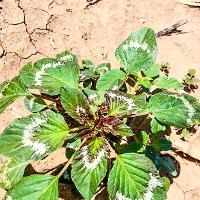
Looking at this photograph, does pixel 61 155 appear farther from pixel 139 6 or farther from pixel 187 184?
pixel 139 6

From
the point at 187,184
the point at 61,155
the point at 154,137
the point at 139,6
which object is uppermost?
the point at 139,6

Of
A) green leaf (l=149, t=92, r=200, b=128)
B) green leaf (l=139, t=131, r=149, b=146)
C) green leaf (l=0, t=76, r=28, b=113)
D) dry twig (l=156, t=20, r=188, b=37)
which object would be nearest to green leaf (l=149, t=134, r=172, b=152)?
green leaf (l=139, t=131, r=149, b=146)

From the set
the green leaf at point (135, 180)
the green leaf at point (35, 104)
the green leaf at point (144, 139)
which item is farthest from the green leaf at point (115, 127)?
the green leaf at point (35, 104)

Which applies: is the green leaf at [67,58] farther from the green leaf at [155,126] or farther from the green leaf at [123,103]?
the green leaf at [155,126]

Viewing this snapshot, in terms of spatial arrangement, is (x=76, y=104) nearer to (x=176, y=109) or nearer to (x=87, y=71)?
(x=176, y=109)

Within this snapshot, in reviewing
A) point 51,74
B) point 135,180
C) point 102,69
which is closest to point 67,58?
point 51,74

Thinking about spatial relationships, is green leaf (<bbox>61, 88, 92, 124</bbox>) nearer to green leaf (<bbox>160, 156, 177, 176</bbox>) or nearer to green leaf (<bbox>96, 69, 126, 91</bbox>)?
green leaf (<bbox>96, 69, 126, 91</bbox>)

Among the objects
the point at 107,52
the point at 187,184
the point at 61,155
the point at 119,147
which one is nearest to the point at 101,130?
the point at 119,147
